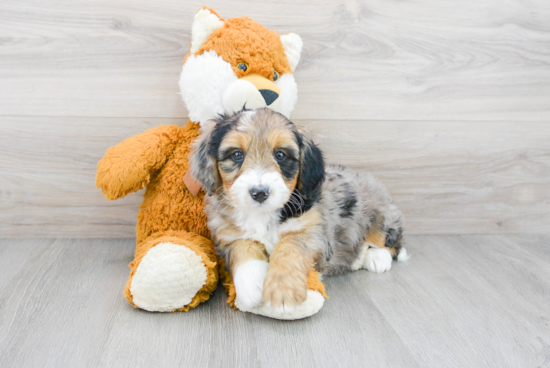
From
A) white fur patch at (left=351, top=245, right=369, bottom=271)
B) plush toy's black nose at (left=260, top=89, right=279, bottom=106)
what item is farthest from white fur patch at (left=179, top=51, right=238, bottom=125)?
white fur patch at (left=351, top=245, right=369, bottom=271)

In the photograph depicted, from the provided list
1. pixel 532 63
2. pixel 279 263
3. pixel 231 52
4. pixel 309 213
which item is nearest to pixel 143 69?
pixel 231 52

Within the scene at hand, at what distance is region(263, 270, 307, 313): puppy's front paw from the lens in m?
1.31

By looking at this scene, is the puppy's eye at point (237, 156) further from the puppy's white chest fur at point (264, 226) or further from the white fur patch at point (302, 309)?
the white fur patch at point (302, 309)

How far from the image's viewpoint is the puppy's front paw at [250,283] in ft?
4.53

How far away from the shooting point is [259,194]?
1321 millimetres

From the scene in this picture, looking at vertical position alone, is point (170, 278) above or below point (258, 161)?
below

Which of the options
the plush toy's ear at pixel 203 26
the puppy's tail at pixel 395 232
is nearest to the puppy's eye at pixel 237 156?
the plush toy's ear at pixel 203 26

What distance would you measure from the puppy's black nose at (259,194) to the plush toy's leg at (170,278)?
38 centimetres

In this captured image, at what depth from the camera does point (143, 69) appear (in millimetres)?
2078

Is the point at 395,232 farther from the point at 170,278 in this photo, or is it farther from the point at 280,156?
the point at 170,278

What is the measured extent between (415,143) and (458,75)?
0.43 meters

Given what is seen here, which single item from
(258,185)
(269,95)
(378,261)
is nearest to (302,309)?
(258,185)

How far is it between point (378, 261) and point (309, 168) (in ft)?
2.34

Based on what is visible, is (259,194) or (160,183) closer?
(259,194)
